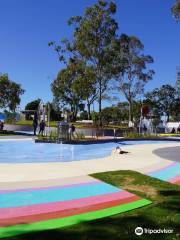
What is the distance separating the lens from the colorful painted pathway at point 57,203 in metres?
6.75

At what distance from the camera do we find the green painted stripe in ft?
20.5

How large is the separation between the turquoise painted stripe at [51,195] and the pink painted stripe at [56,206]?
0.80 ft

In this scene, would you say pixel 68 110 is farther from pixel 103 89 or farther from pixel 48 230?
pixel 48 230

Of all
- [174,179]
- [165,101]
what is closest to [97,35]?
[174,179]

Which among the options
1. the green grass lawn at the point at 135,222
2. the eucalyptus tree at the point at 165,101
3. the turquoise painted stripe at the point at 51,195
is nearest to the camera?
the green grass lawn at the point at 135,222

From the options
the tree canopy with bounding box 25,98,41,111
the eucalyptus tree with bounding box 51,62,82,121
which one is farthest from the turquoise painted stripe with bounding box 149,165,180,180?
the tree canopy with bounding box 25,98,41,111

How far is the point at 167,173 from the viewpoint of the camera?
12461 mm

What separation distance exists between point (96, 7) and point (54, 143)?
22.8 metres

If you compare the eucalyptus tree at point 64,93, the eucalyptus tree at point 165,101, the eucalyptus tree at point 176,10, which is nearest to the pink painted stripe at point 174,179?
the eucalyptus tree at point 176,10

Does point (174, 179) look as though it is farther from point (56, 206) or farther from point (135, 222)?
point (135, 222)

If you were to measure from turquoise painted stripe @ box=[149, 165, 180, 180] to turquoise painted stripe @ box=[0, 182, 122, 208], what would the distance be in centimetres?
248

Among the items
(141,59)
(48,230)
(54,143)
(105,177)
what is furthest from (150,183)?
(141,59)

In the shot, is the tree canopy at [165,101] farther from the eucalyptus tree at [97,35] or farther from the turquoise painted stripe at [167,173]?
the turquoise painted stripe at [167,173]

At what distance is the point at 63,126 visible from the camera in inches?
1049
